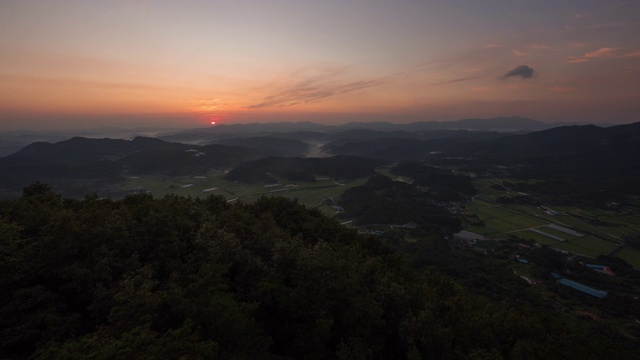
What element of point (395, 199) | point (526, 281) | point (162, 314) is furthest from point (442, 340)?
point (395, 199)

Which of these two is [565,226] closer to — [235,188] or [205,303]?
[205,303]

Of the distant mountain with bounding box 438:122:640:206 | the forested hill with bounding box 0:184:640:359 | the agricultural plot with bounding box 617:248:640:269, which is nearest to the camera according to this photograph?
the forested hill with bounding box 0:184:640:359

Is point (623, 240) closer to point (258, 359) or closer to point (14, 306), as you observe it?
point (258, 359)

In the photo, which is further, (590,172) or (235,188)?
(590,172)

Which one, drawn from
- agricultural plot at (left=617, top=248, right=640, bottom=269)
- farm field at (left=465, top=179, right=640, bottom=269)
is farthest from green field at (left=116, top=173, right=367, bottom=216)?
agricultural plot at (left=617, top=248, right=640, bottom=269)

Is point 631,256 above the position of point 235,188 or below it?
below

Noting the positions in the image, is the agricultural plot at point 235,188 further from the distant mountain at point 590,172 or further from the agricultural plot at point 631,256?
the distant mountain at point 590,172

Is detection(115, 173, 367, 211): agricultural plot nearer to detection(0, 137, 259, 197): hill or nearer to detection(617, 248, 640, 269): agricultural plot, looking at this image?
detection(0, 137, 259, 197): hill

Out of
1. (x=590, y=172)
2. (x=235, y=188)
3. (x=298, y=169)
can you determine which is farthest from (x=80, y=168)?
(x=590, y=172)
